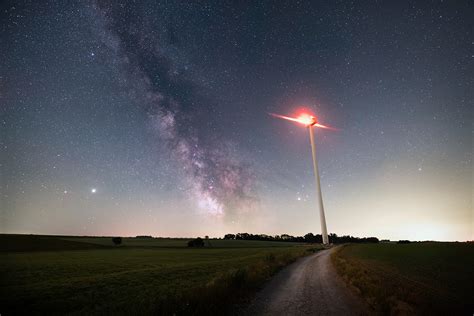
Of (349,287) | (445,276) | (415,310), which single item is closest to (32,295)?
(349,287)

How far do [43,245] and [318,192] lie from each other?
90.6 metres

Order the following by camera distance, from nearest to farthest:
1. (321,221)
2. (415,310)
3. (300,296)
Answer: (415,310), (300,296), (321,221)

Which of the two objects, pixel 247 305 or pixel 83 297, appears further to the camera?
pixel 83 297

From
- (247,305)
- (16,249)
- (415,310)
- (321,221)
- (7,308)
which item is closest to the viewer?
(415,310)

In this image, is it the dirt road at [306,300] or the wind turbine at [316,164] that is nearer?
the dirt road at [306,300]

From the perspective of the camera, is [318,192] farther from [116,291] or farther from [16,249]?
[16,249]

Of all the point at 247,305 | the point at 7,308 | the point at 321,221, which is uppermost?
the point at 321,221

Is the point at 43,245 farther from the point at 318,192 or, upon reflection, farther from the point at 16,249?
the point at 318,192

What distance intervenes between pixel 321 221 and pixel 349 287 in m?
73.8

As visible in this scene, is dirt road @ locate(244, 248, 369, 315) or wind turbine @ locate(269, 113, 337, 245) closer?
dirt road @ locate(244, 248, 369, 315)

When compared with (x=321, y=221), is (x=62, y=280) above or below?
below

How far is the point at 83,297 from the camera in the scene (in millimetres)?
17781

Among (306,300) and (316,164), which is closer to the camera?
(306,300)

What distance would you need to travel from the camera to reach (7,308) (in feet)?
49.4
